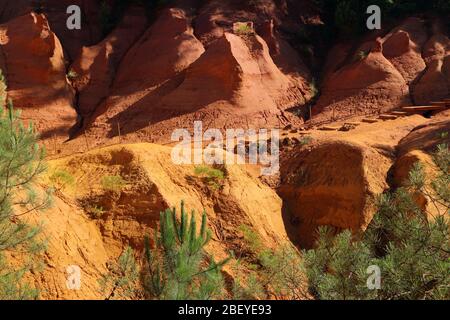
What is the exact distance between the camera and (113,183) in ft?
47.1

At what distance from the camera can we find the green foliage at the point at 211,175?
Answer: 15.6 meters

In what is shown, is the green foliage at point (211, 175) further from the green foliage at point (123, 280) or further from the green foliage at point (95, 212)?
the green foliage at point (123, 280)

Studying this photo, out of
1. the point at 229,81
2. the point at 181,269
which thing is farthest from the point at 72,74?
the point at 181,269

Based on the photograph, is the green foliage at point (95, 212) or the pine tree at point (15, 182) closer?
the pine tree at point (15, 182)

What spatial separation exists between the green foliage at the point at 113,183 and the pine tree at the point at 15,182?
11.9ft

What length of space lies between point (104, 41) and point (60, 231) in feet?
48.2

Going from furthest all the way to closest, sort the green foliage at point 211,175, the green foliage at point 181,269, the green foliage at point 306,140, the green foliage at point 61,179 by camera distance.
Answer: the green foliage at point 306,140, the green foliage at point 211,175, the green foliage at point 61,179, the green foliage at point 181,269

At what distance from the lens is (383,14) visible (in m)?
25.8

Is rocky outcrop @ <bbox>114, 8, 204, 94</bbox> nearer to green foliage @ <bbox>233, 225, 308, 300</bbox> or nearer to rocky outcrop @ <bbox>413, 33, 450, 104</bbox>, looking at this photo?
rocky outcrop @ <bbox>413, 33, 450, 104</bbox>

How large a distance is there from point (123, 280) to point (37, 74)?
1440 centimetres

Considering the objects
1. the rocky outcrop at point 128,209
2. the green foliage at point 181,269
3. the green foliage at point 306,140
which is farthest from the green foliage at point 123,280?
the green foliage at point 306,140

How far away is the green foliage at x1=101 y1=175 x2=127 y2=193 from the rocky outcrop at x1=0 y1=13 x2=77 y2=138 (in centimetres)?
866

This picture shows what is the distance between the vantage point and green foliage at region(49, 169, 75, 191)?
14.1 meters

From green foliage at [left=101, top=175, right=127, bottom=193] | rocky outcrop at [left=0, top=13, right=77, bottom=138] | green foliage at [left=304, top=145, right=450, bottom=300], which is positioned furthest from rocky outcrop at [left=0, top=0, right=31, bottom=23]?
green foliage at [left=304, top=145, right=450, bottom=300]
